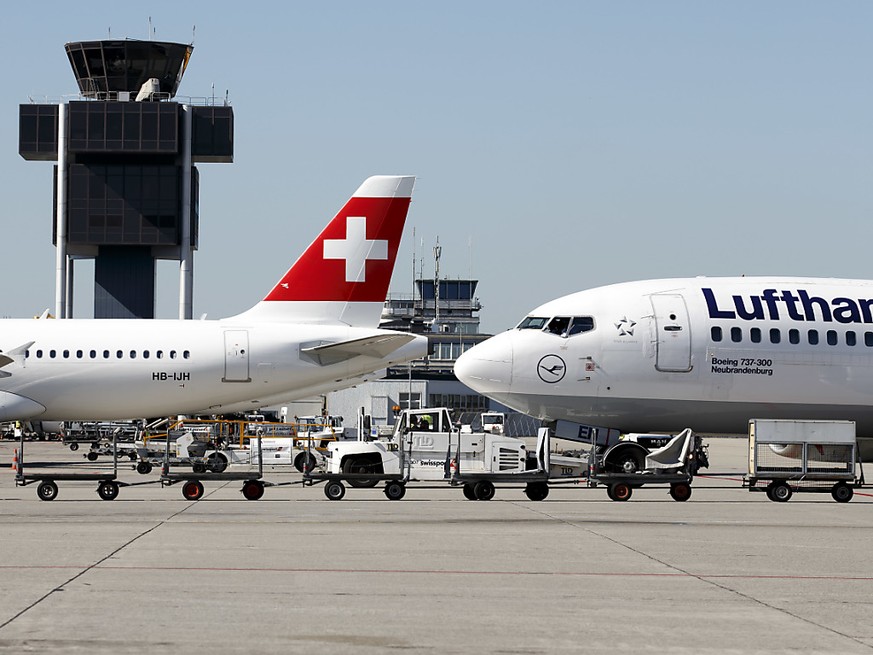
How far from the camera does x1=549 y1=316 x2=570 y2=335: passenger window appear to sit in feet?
94.5

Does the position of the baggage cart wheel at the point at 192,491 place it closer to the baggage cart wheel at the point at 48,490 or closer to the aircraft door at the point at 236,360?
the baggage cart wheel at the point at 48,490

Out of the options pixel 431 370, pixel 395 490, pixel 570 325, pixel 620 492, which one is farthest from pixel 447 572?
pixel 431 370

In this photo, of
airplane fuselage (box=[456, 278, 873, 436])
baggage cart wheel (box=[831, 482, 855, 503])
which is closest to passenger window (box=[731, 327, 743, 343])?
airplane fuselage (box=[456, 278, 873, 436])

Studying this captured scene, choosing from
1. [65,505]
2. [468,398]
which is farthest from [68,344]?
[468,398]

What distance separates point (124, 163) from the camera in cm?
8519

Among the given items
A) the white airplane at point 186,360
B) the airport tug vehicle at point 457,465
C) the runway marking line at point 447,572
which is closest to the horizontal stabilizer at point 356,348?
the white airplane at point 186,360

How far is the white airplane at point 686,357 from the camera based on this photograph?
1118 inches

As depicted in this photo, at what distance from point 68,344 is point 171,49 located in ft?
168

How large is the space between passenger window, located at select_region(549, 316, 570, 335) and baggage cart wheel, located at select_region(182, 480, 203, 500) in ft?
28.8

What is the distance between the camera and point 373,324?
41.8 metres

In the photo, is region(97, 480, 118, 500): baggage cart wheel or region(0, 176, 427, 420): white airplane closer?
region(97, 480, 118, 500): baggage cart wheel

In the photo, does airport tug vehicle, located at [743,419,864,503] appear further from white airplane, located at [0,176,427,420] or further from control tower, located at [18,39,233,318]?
control tower, located at [18,39,233,318]

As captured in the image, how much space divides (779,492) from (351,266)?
19.3 m

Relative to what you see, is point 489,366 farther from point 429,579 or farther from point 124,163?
point 124,163
